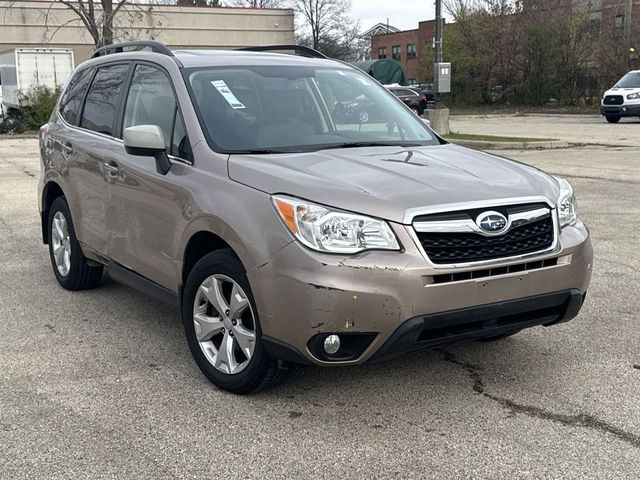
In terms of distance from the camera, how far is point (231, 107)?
457cm

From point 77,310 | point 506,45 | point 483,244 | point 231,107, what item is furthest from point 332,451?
point 506,45

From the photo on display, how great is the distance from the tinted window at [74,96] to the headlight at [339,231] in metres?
3.14

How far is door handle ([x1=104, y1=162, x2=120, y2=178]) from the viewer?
4.99 metres

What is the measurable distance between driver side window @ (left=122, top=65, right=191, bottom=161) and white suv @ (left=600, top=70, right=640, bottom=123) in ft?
83.8

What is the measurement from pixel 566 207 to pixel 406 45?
80547 millimetres

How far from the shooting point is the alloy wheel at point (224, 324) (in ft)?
12.7

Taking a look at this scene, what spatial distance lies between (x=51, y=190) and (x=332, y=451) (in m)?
3.95

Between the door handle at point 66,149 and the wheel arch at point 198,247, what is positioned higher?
the door handle at point 66,149

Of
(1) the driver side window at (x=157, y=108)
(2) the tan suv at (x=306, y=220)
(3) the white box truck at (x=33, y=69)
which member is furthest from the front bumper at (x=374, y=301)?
(3) the white box truck at (x=33, y=69)

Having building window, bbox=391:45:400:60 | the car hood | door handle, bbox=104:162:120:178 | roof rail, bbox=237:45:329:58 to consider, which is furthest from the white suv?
building window, bbox=391:45:400:60

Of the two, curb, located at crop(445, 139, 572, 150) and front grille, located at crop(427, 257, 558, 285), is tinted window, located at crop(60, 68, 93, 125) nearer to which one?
front grille, located at crop(427, 257, 558, 285)

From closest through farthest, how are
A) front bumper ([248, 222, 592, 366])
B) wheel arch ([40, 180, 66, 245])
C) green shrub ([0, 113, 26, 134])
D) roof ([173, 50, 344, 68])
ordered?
front bumper ([248, 222, 592, 366]) → roof ([173, 50, 344, 68]) → wheel arch ([40, 180, 66, 245]) → green shrub ([0, 113, 26, 134])

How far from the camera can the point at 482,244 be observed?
3.59 meters

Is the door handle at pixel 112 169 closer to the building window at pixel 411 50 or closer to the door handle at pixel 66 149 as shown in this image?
the door handle at pixel 66 149
